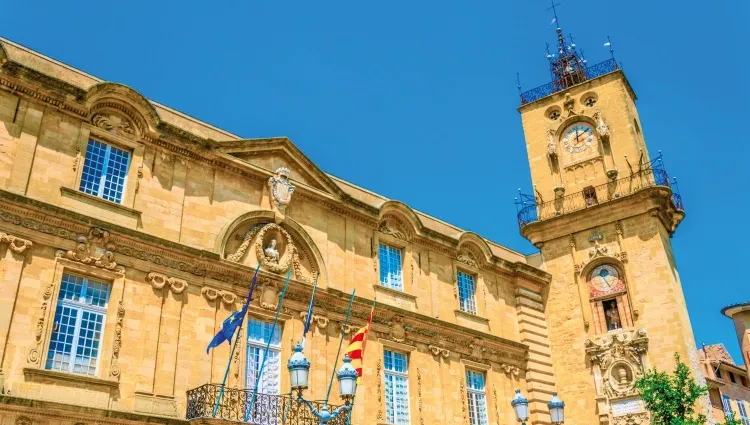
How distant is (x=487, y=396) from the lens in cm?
2012

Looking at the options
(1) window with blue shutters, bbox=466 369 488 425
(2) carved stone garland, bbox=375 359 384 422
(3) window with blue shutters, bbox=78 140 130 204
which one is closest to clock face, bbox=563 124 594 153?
(1) window with blue shutters, bbox=466 369 488 425

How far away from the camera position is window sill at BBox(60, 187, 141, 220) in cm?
1353

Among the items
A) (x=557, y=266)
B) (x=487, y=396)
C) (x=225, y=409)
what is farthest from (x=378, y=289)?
(x=557, y=266)

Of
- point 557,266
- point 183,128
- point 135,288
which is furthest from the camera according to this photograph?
point 557,266

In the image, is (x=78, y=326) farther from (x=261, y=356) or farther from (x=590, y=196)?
(x=590, y=196)

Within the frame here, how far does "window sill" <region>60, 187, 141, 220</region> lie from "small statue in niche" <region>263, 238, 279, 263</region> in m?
3.13

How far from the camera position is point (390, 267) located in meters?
19.5

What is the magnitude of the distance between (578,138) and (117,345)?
58.2ft

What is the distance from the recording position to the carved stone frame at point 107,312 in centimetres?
1220

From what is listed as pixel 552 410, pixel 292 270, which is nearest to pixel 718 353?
pixel 552 410

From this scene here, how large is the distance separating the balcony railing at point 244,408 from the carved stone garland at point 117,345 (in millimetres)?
1511

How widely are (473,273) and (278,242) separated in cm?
741

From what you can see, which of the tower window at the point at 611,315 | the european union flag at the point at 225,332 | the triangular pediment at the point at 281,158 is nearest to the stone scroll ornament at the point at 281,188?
the triangular pediment at the point at 281,158

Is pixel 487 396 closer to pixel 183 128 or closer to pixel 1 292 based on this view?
pixel 183 128
